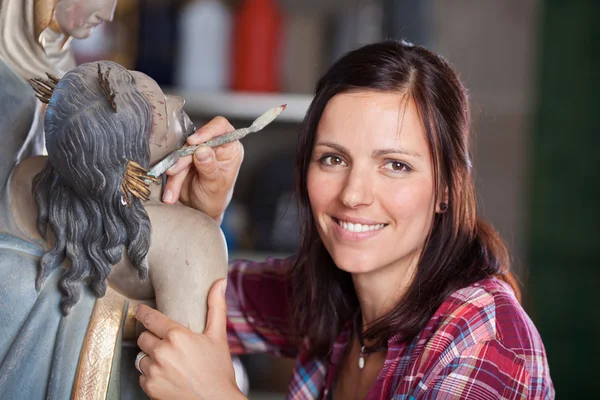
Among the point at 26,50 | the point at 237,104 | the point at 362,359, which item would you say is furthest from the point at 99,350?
the point at 237,104

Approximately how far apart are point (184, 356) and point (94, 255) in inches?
6.5

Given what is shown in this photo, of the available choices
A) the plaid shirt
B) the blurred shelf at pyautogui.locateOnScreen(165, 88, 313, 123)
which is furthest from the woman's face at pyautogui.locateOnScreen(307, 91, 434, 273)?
the blurred shelf at pyautogui.locateOnScreen(165, 88, 313, 123)

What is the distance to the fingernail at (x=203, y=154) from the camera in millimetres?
932

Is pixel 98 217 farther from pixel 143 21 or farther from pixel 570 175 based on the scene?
pixel 570 175

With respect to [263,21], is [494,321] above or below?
below

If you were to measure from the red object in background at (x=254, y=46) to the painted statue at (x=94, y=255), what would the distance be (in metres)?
1.22

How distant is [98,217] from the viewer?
2.80 feet

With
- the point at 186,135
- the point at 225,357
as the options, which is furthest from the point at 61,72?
the point at 225,357

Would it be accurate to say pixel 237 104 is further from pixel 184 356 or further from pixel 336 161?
pixel 184 356

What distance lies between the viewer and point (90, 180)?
82 cm

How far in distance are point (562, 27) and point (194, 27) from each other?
126 centimetres

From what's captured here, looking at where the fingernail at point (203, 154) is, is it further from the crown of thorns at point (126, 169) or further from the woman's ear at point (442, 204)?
the woman's ear at point (442, 204)

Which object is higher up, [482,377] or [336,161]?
[336,161]

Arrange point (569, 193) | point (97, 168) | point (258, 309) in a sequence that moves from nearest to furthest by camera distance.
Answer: point (97, 168) → point (258, 309) → point (569, 193)
